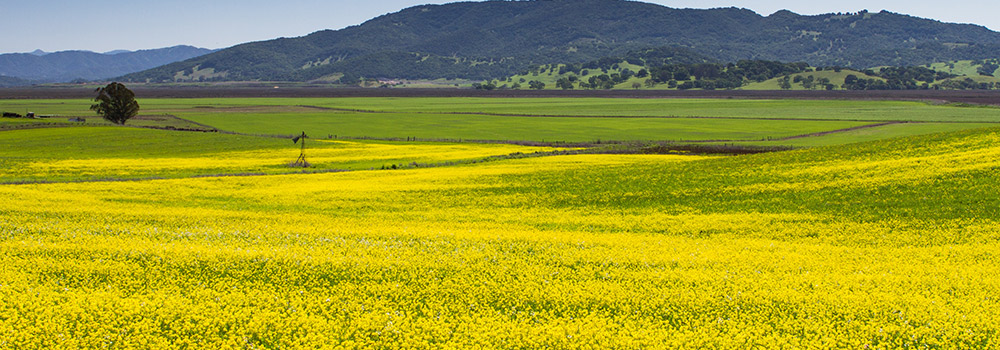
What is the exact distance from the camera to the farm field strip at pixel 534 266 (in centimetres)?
1295

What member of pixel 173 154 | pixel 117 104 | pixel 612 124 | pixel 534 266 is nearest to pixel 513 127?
pixel 612 124

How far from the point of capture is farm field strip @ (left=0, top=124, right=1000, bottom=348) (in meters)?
13.0

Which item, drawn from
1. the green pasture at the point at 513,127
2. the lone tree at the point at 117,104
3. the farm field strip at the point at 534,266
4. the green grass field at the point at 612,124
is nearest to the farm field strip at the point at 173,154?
the green pasture at the point at 513,127

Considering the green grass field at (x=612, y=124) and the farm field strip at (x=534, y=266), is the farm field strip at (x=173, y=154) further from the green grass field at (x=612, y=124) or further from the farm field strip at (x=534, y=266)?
the farm field strip at (x=534, y=266)

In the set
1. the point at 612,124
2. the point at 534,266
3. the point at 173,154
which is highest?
the point at 534,266

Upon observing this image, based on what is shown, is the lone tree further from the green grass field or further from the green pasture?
the green pasture

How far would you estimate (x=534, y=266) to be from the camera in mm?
17453

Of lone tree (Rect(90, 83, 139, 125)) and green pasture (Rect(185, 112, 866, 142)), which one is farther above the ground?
lone tree (Rect(90, 83, 139, 125))

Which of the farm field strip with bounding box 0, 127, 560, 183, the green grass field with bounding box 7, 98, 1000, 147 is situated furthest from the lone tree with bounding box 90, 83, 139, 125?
the farm field strip with bounding box 0, 127, 560, 183

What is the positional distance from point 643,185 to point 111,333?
25485 mm

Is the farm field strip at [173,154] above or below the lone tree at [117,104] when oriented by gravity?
below

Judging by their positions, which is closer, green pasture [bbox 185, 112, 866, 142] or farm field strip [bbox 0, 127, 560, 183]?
farm field strip [bbox 0, 127, 560, 183]

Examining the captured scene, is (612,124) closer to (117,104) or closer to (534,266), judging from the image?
(117,104)

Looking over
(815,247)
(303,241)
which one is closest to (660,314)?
(815,247)
